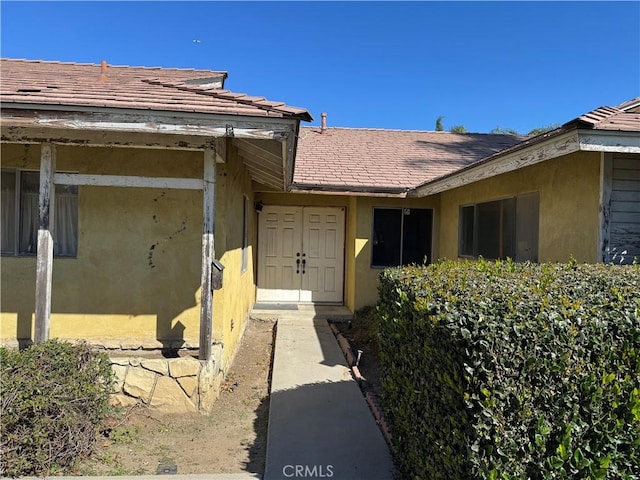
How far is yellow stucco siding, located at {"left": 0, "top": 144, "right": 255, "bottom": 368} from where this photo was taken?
18.5ft

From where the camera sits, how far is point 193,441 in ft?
14.2

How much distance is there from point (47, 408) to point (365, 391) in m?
3.48

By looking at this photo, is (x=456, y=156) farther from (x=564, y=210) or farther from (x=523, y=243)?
(x=564, y=210)

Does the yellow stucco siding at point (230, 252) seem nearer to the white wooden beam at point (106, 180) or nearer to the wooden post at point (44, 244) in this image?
the white wooden beam at point (106, 180)

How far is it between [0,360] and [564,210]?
6.19 meters

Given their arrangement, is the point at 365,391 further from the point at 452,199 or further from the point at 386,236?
the point at 452,199

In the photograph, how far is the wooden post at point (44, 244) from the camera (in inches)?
183

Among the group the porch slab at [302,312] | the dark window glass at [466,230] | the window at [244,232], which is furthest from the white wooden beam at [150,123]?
the porch slab at [302,312]

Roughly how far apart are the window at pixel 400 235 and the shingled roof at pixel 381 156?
0.74m

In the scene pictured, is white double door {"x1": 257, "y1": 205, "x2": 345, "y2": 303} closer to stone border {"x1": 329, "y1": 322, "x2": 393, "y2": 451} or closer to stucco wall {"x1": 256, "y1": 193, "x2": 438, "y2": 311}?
stucco wall {"x1": 256, "y1": 193, "x2": 438, "y2": 311}

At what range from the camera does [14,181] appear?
18.7 feet

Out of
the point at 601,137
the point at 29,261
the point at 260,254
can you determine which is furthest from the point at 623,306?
the point at 260,254

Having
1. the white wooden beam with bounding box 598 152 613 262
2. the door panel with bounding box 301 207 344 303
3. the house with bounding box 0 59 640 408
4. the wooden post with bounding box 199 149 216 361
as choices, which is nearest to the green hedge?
the white wooden beam with bounding box 598 152 613 262

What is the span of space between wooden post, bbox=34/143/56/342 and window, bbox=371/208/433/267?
6926mm
